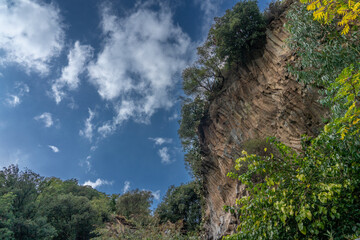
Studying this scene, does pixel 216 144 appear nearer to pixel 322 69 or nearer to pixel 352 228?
pixel 322 69

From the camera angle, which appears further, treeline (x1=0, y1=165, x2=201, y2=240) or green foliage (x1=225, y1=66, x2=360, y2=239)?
treeline (x1=0, y1=165, x2=201, y2=240)

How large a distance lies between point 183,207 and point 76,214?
13559 mm

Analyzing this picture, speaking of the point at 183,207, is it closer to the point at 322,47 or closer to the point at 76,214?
the point at 76,214

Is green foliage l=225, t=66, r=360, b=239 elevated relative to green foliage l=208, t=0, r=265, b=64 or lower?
lower

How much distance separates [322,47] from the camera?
27.0 feet

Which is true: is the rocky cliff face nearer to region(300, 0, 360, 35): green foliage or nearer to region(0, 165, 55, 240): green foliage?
region(300, 0, 360, 35): green foliage

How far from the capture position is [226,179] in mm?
16906

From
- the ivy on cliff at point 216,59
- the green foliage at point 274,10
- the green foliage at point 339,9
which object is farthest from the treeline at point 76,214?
the green foliage at point 274,10

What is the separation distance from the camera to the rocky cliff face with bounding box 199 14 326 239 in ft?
35.8

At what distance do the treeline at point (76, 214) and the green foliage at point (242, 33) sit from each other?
42.9ft

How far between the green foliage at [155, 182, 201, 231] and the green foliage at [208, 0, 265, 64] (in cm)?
1782

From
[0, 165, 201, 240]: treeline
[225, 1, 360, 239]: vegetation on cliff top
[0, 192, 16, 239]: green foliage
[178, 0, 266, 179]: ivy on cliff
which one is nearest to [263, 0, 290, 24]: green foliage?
Result: [178, 0, 266, 179]: ivy on cliff

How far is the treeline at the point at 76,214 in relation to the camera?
654 inches

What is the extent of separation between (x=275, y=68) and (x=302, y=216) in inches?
415
